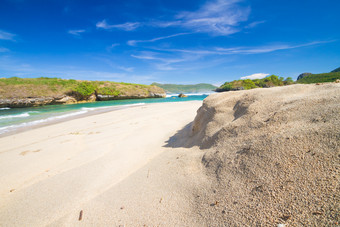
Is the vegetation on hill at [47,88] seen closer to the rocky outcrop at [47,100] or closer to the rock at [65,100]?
the rocky outcrop at [47,100]

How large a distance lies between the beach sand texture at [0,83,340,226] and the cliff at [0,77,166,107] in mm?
35478

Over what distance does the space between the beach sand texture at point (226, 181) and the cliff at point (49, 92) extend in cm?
3548

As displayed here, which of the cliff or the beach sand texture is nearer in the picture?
the beach sand texture

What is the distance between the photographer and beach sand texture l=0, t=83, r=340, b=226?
2.93 feet

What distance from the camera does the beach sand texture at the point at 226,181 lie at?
89 cm

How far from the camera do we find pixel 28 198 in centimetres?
186

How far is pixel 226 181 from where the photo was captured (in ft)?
4.09

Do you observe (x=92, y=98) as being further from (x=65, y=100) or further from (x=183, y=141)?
(x=183, y=141)

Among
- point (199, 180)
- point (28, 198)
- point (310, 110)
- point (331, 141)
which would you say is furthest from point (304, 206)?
point (28, 198)

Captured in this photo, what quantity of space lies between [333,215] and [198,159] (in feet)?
3.95

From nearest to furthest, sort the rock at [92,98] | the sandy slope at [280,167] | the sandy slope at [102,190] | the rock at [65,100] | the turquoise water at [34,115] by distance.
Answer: the sandy slope at [280,167], the sandy slope at [102,190], the turquoise water at [34,115], the rock at [65,100], the rock at [92,98]

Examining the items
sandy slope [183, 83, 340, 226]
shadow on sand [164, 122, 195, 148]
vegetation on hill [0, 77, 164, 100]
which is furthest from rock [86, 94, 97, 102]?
sandy slope [183, 83, 340, 226]

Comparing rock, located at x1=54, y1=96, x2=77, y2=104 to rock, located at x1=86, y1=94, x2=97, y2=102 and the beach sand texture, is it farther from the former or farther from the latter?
the beach sand texture

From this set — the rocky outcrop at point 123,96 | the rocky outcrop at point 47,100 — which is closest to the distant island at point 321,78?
the rocky outcrop at point 123,96
